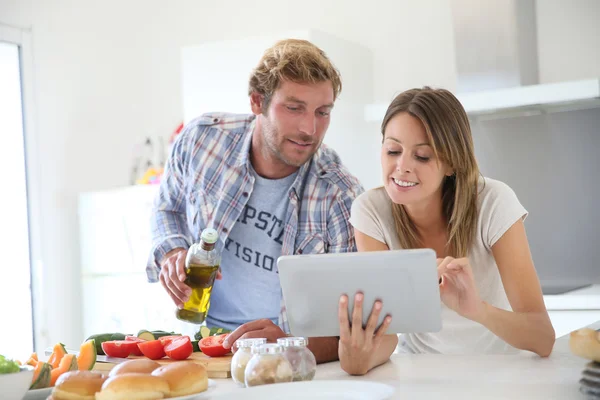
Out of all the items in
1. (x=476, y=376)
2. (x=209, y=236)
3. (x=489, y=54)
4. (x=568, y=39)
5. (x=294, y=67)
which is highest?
(x=568, y=39)

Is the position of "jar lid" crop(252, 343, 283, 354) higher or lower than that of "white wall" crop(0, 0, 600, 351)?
lower

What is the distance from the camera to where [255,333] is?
5.11 ft

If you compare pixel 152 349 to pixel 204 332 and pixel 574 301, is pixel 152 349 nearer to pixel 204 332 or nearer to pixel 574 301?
pixel 204 332

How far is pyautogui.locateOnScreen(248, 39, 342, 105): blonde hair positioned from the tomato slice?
850 millimetres

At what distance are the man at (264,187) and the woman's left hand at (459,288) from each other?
0.60 metres

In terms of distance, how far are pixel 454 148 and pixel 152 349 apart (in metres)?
0.83

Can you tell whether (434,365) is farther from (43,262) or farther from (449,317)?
(43,262)

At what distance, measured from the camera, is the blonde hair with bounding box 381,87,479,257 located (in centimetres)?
180

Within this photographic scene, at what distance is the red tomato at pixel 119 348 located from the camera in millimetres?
1618

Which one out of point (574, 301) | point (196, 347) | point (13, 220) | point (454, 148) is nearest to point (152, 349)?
point (196, 347)

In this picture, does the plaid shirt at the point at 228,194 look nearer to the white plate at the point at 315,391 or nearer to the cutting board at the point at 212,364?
the cutting board at the point at 212,364

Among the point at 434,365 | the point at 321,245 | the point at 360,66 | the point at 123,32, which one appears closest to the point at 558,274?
the point at 360,66

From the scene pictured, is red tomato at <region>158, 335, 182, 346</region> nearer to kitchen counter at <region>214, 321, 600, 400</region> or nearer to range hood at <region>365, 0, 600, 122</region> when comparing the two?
kitchen counter at <region>214, 321, 600, 400</region>

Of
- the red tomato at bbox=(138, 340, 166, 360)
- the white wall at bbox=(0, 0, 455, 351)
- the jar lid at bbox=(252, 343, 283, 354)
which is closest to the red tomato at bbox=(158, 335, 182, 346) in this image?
the red tomato at bbox=(138, 340, 166, 360)
